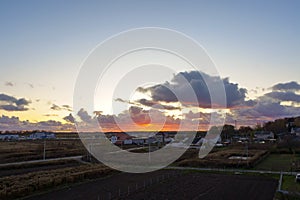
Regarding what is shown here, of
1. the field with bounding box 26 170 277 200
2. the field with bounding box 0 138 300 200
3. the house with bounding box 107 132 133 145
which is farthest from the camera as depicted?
the house with bounding box 107 132 133 145

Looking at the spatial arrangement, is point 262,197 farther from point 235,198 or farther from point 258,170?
point 258,170

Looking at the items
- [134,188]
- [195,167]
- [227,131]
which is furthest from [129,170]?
[227,131]

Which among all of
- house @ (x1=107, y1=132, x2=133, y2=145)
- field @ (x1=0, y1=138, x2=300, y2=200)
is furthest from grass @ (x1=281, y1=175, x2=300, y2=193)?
house @ (x1=107, y1=132, x2=133, y2=145)

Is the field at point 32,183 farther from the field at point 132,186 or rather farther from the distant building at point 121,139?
the distant building at point 121,139

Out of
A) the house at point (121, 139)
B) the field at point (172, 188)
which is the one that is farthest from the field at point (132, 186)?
the house at point (121, 139)

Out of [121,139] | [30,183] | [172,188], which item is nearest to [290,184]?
[172,188]

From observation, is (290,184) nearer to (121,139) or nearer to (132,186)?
(132,186)

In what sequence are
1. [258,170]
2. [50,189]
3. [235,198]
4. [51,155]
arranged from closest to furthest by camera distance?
[235,198], [50,189], [258,170], [51,155]

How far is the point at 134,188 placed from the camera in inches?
965

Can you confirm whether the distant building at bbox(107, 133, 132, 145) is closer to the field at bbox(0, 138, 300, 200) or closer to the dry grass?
the field at bbox(0, 138, 300, 200)

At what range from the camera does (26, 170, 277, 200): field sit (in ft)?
69.9

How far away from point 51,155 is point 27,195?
101ft

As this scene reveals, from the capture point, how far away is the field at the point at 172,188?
21.3m

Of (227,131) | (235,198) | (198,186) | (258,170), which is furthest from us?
(227,131)
